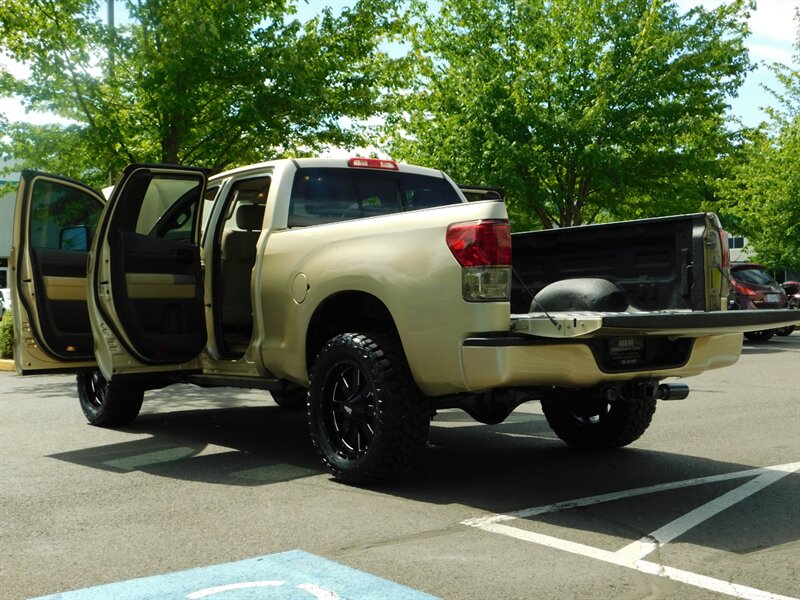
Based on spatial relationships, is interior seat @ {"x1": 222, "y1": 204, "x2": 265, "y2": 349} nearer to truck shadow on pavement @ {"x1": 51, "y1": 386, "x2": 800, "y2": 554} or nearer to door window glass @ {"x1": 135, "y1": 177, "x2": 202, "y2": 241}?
door window glass @ {"x1": 135, "y1": 177, "x2": 202, "y2": 241}

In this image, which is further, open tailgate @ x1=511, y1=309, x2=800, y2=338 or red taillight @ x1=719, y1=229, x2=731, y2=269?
red taillight @ x1=719, y1=229, x2=731, y2=269

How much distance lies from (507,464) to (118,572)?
3261 mm

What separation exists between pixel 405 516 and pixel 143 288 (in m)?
3.20

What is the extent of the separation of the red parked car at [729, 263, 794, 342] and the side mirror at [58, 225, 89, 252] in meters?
17.5

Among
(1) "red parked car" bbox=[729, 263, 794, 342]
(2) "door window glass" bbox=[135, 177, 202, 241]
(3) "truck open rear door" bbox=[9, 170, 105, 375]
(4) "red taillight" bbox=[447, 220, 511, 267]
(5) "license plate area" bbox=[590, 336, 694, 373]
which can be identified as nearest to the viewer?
(4) "red taillight" bbox=[447, 220, 511, 267]

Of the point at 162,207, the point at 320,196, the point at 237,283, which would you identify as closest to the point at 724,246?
the point at 320,196

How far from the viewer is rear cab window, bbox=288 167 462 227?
693 centimetres

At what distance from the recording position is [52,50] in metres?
15.4

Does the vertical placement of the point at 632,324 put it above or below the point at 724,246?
below

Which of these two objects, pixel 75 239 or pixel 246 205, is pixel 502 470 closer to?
pixel 246 205

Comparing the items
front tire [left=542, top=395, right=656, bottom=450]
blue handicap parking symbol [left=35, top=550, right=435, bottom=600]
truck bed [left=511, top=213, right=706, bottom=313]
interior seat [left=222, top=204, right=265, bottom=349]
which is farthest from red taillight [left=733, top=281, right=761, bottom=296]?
blue handicap parking symbol [left=35, top=550, right=435, bottom=600]

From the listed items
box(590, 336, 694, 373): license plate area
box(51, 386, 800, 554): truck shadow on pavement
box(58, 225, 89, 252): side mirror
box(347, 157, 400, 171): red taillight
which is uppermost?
box(347, 157, 400, 171): red taillight

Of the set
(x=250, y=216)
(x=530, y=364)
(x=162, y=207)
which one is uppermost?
(x=162, y=207)

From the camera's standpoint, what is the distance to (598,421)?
7.22 meters
